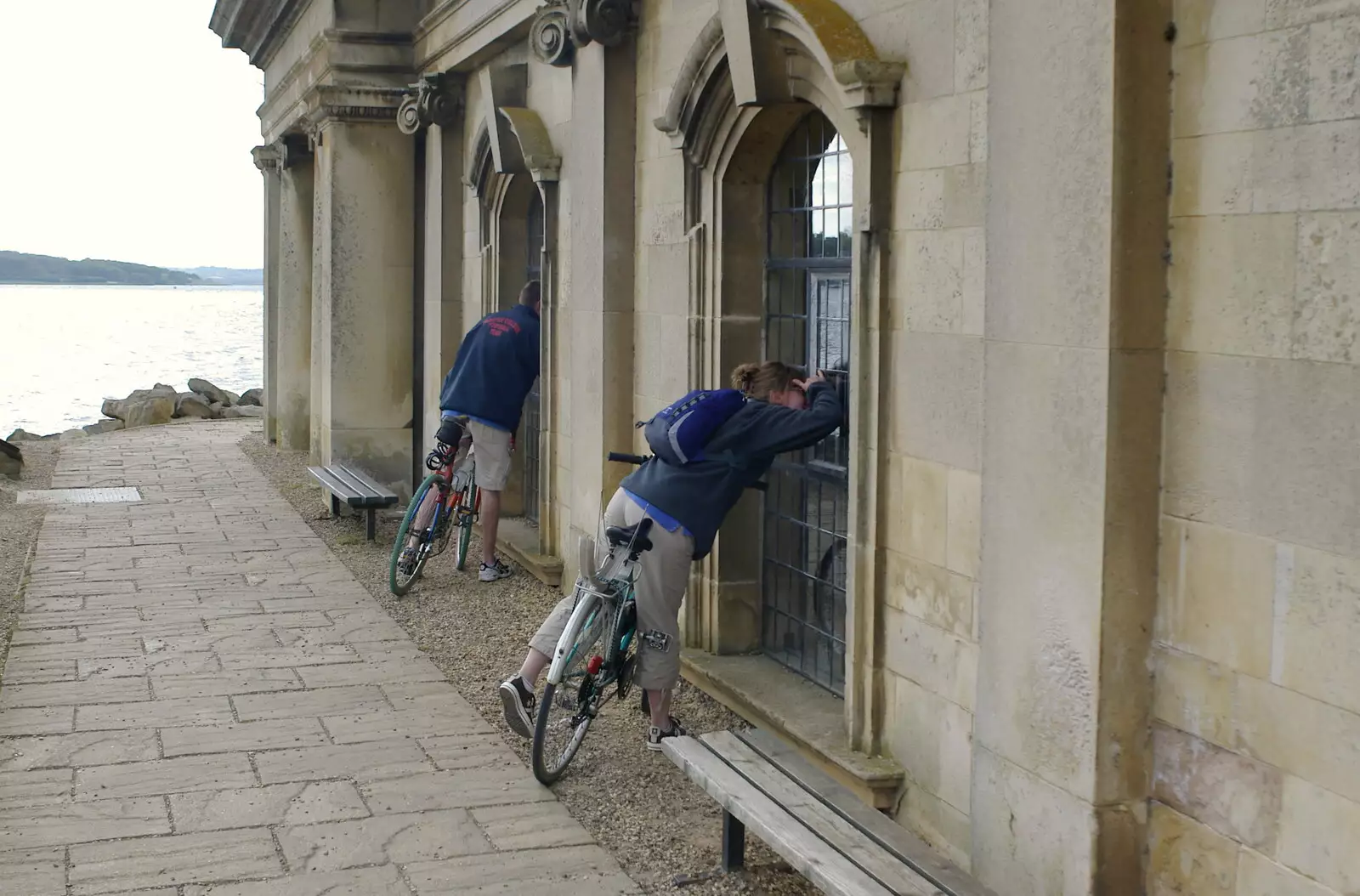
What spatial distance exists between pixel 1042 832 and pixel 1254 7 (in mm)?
2308

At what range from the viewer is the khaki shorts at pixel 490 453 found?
10375 mm

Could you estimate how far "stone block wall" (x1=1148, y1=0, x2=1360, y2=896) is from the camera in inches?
147

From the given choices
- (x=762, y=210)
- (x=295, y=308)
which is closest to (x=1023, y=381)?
(x=762, y=210)

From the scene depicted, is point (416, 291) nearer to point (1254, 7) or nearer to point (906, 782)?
point (906, 782)

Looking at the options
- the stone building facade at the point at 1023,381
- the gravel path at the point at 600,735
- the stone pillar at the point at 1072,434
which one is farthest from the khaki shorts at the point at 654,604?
the stone pillar at the point at 1072,434

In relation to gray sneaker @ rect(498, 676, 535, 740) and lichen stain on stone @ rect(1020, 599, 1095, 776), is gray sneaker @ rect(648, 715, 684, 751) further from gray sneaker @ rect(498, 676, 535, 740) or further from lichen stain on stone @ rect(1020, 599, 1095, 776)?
lichen stain on stone @ rect(1020, 599, 1095, 776)

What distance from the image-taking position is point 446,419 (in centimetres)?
1028

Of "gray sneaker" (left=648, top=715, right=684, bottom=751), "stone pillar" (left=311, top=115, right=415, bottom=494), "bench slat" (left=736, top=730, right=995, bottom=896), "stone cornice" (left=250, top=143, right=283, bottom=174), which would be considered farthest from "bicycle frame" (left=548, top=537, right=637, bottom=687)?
"stone cornice" (left=250, top=143, right=283, bottom=174)

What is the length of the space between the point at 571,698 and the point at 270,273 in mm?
16099

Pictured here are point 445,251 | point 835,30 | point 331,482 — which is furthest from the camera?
point 445,251

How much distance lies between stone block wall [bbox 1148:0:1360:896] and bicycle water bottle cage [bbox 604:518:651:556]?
8.08ft

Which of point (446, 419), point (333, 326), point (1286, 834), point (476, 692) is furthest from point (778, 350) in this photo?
point (333, 326)

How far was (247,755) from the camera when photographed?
6703mm

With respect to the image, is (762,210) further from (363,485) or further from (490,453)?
(363,485)
